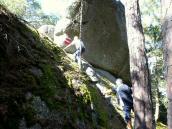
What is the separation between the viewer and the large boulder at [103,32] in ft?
65.0

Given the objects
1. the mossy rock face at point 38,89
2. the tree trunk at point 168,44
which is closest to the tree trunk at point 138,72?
the mossy rock face at point 38,89

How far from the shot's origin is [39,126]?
14.4ft

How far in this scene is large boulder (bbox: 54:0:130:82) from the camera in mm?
19812

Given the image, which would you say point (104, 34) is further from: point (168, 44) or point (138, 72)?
point (168, 44)

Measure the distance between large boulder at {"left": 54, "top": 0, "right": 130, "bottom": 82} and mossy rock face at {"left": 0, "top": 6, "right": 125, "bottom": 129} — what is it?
43.5ft

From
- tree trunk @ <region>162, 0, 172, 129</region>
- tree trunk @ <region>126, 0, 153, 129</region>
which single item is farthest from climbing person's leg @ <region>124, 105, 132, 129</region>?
tree trunk @ <region>162, 0, 172, 129</region>

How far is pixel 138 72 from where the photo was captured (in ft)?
24.4

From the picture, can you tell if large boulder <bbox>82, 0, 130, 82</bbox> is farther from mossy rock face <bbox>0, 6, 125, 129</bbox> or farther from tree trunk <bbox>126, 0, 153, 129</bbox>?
mossy rock face <bbox>0, 6, 125, 129</bbox>

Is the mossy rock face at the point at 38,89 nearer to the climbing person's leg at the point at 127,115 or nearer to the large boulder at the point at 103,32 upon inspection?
the climbing person's leg at the point at 127,115

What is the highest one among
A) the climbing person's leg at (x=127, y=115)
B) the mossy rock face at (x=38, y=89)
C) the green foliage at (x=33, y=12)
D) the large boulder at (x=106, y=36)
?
the green foliage at (x=33, y=12)

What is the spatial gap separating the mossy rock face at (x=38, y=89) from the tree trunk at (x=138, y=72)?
82 centimetres

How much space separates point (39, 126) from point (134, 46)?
396 cm

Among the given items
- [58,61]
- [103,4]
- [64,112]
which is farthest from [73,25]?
[64,112]

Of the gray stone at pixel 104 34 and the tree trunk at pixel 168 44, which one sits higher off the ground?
the gray stone at pixel 104 34
